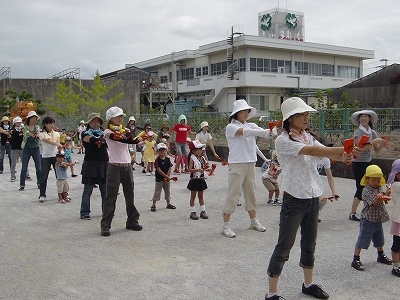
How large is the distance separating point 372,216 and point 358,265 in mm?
577

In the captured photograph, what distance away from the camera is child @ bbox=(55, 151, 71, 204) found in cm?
949

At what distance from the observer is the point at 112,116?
692 cm

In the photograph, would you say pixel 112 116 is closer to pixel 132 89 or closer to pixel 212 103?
pixel 132 89

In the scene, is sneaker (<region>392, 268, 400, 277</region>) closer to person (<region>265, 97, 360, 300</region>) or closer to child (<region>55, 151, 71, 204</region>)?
person (<region>265, 97, 360, 300</region>)

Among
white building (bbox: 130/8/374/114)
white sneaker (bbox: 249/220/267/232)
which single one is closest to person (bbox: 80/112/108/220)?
white sneaker (bbox: 249/220/267/232)

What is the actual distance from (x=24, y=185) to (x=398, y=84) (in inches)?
833

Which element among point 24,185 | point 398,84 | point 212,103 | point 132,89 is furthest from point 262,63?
point 24,185

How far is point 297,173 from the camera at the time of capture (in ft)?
13.9

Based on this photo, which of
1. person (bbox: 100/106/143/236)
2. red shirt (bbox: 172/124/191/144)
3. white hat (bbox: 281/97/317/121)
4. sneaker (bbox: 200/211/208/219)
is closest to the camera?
white hat (bbox: 281/97/317/121)

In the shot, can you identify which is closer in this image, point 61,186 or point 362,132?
point 362,132

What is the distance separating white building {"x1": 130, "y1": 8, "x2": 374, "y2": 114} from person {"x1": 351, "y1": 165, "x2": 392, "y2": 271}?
39.2 metres

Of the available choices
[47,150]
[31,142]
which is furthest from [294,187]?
[31,142]

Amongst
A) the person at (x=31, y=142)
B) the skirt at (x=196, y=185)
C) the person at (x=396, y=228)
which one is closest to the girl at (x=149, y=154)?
the person at (x=31, y=142)

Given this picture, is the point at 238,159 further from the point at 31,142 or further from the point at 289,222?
the point at 31,142
